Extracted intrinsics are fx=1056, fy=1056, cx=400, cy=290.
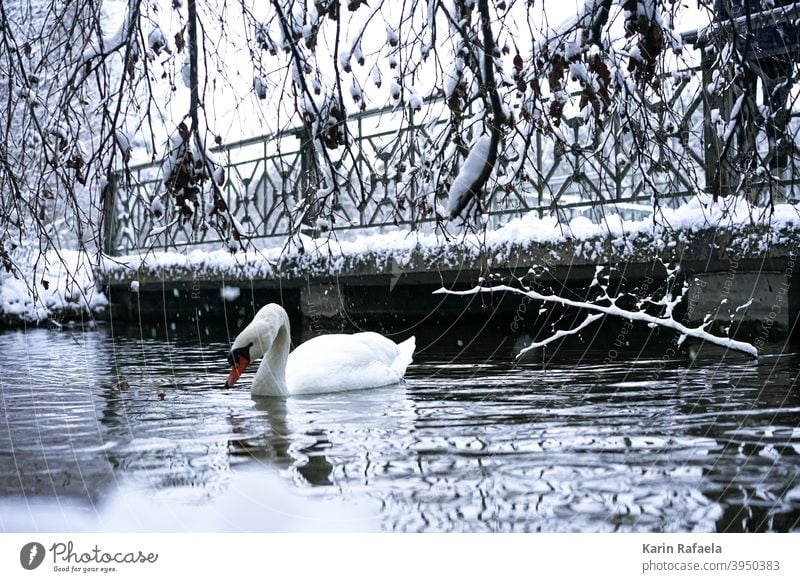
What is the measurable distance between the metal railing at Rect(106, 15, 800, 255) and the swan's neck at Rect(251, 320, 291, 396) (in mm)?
755

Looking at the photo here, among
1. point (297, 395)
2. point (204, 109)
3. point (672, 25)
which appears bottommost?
point (297, 395)

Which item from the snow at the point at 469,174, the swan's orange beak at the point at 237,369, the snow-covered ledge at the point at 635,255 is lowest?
the swan's orange beak at the point at 237,369

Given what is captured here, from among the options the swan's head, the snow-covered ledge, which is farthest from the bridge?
the swan's head

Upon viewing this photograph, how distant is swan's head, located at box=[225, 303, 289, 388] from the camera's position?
5848 millimetres

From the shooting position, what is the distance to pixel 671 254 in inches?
305

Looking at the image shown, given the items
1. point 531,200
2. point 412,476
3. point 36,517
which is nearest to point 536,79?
point 412,476

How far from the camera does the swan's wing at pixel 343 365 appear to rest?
607 cm

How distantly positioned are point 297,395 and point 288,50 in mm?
3029

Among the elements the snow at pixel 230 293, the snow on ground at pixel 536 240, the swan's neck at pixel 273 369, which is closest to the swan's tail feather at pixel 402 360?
the snow on ground at pixel 536 240

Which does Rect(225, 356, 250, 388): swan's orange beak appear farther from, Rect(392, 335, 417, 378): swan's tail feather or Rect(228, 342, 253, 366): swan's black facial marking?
Rect(392, 335, 417, 378): swan's tail feather

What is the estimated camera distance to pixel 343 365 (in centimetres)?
617

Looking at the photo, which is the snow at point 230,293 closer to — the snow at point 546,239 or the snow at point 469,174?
the snow at point 546,239

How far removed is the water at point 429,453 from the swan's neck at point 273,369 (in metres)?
0.17
